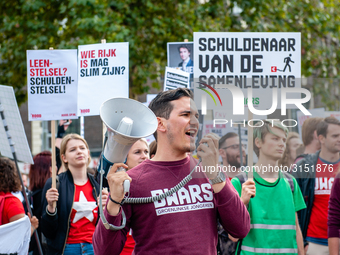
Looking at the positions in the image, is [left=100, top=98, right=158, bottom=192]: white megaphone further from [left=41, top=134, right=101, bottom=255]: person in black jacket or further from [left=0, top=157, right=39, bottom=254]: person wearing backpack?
[left=41, top=134, right=101, bottom=255]: person in black jacket

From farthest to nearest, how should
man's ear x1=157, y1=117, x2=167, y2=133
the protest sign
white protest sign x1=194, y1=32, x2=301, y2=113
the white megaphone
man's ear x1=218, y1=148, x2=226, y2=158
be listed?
1. the protest sign
2. white protest sign x1=194, y1=32, x2=301, y2=113
3. man's ear x1=218, y1=148, x2=226, y2=158
4. man's ear x1=157, y1=117, x2=167, y2=133
5. the white megaphone

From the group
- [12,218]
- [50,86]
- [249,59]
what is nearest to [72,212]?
[12,218]

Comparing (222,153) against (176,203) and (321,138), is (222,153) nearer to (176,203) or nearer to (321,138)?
(321,138)

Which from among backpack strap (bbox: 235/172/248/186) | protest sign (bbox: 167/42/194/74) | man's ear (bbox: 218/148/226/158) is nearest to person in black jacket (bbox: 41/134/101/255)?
man's ear (bbox: 218/148/226/158)

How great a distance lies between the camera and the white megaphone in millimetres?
2311

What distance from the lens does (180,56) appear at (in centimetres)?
600

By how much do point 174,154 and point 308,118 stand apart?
7.61ft

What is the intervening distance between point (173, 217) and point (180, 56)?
12.6 feet

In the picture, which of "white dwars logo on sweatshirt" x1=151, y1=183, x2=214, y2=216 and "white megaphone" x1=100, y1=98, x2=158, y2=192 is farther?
"white dwars logo on sweatshirt" x1=151, y1=183, x2=214, y2=216

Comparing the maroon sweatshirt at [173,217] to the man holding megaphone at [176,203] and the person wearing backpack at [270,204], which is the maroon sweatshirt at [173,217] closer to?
the man holding megaphone at [176,203]

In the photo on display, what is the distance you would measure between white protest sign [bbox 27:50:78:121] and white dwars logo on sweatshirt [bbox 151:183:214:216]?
2.85 metres

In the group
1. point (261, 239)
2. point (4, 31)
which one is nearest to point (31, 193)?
point (261, 239)

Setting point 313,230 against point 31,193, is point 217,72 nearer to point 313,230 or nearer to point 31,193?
point 313,230

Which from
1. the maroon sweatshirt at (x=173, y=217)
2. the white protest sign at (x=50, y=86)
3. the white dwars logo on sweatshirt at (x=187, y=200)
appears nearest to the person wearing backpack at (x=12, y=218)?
the white protest sign at (x=50, y=86)
